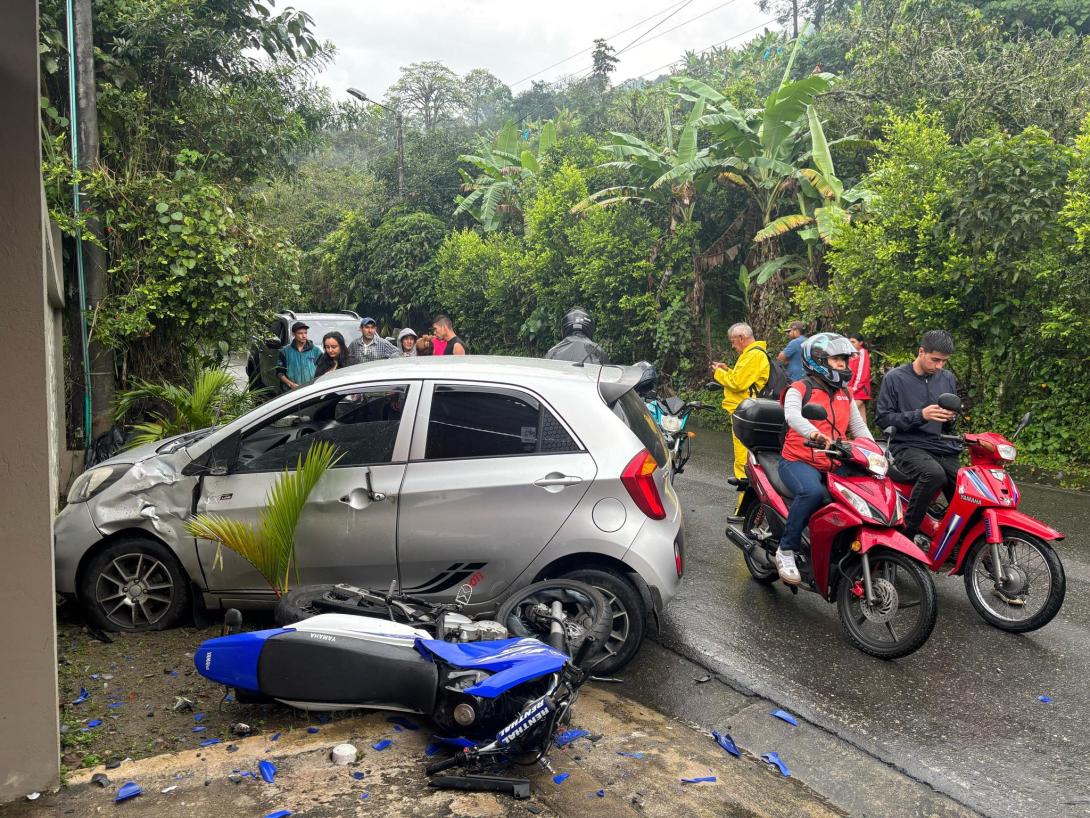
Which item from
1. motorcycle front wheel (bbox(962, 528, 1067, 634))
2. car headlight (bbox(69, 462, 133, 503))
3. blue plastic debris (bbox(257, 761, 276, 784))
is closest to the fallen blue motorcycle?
blue plastic debris (bbox(257, 761, 276, 784))

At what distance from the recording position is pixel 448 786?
12.3ft

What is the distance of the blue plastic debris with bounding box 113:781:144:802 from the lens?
3635mm

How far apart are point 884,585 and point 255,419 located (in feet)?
13.1

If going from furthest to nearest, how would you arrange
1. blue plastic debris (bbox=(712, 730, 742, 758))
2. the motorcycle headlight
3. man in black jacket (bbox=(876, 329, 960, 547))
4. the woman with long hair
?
the woman with long hair → the motorcycle headlight → man in black jacket (bbox=(876, 329, 960, 547)) → blue plastic debris (bbox=(712, 730, 742, 758))

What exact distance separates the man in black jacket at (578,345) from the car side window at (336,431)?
3.75 m

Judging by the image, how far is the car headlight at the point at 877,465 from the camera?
5.72 m

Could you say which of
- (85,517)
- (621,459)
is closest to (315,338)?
(85,517)

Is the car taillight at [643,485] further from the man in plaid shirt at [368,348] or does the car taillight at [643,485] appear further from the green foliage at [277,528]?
the man in plaid shirt at [368,348]

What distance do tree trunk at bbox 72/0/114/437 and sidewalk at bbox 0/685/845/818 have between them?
20.9 ft

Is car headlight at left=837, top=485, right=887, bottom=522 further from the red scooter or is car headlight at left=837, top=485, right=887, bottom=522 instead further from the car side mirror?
the car side mirror

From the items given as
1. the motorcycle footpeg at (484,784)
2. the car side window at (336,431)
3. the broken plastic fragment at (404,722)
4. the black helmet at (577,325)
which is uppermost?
Answer: the black helmet at (577,325)

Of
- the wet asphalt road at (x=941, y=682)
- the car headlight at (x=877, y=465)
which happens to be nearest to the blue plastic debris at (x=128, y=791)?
the wet asphalt road at (x=941, y=682)

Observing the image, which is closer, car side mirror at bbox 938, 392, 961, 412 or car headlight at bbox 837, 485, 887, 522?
car headlight at bbox 837, 485, 887, 522

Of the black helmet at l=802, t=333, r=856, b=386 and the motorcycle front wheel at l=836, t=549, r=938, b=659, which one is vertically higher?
the black helmet at l=802, t=333, r=856, b=386
